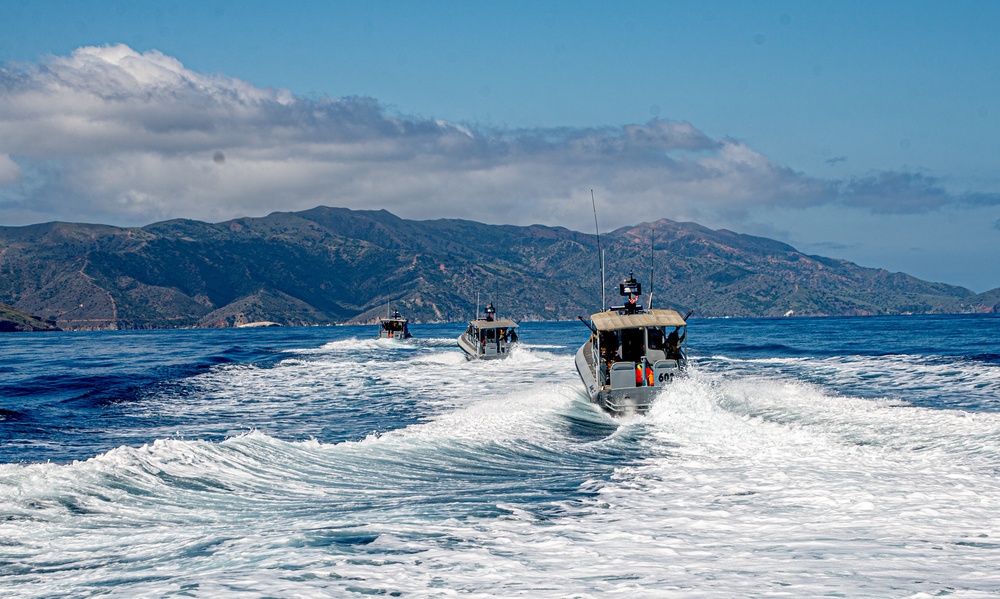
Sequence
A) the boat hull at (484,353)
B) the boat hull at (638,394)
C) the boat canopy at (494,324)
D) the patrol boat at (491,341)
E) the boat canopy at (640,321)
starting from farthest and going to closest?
the boat canopy at (494,324) < the patrol boat at (491,341) < the boat hull at (484,353) < the boat canopy at (640,321) < the boat hull at (638,394)

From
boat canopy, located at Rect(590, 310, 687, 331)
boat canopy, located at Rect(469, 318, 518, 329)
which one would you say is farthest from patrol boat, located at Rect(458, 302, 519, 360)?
boat canopy, located at Rect(590, 310, 687, 331)

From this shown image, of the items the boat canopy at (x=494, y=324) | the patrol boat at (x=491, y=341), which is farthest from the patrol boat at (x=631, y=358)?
the boat canopy at (x=494, y=324)

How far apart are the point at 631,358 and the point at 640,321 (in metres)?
1.56

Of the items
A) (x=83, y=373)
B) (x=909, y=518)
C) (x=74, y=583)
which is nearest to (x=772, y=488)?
(x=909, y=518)

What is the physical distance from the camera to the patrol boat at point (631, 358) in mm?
25078

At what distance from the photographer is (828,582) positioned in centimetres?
848

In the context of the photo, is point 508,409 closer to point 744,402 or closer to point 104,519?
point 744,402

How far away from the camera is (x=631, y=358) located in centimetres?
2772

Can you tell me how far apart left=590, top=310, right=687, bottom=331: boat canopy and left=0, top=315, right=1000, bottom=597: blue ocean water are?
291cm

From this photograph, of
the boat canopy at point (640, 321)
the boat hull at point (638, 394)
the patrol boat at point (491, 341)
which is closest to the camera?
the boat hull at point (638, 394)

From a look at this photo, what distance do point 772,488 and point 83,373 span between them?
48.9 m

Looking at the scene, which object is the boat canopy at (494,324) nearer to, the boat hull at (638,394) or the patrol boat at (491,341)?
the patrol boat at (491,341)

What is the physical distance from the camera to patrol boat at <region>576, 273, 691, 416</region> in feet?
82.3

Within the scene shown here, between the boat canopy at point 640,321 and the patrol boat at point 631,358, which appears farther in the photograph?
the boat canopy at point 640,321
